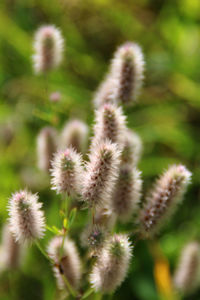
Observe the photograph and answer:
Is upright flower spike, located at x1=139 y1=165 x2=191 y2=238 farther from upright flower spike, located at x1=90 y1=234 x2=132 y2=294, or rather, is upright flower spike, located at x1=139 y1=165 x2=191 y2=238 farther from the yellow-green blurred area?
the yellow-green blurred area

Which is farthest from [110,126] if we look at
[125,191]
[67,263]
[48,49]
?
[48,49]

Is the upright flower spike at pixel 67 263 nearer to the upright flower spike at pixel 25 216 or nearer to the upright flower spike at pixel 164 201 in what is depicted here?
the upright flower spike at pixel 25 216

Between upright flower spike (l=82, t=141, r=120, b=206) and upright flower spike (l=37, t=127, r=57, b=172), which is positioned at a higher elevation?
upright flower spike (l=37, t=127, r=57, b=172)

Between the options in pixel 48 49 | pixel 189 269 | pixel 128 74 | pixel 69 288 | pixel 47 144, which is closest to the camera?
pixel 69 288

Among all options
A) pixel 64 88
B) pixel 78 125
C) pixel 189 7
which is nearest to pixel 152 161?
pixel 64 88

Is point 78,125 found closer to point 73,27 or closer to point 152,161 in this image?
point 152,161

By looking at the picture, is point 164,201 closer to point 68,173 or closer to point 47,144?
point 68,173

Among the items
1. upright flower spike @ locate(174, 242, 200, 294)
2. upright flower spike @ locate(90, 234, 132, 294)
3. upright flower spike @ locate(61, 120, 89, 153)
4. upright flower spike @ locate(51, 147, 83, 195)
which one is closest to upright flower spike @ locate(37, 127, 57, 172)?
upright flower spike @ locate(61, 120, 89, 153)
